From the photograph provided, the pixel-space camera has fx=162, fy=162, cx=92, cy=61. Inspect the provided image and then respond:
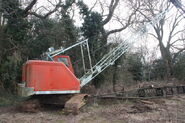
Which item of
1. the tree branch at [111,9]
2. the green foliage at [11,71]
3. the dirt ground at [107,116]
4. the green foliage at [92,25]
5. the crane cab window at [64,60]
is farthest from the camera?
the tree branch at [111,9]

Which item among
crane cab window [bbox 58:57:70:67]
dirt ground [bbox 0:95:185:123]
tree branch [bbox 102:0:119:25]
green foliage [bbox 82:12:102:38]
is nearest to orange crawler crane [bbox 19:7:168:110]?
crane cab window [bbox 58:57:70:67]

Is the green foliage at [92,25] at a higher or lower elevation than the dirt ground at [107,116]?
higher

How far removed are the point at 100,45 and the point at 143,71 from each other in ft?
27.3

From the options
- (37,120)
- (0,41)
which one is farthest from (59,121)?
(0,41)

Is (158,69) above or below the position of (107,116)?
above

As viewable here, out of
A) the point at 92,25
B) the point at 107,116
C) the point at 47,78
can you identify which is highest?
the point at 92,25

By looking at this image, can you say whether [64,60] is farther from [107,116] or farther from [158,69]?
[158,69]

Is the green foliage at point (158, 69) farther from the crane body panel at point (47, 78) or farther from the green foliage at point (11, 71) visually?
the green foliage at point (11, 71)

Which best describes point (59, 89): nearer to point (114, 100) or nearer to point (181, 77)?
point (114, 100)

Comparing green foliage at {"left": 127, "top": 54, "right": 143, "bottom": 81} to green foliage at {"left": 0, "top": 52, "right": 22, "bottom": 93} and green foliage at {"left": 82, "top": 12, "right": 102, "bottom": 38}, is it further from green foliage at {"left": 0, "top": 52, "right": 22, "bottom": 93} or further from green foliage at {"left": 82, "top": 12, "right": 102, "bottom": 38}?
green foliage at {"left": 0, "top": 52, "right": 22, "bottom": 93}

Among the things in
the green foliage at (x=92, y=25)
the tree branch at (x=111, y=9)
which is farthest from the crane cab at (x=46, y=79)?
the tree branch at (x=111, y=9)

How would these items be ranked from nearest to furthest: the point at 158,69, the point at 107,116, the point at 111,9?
1. the point at 107,116
2. the point at 111,9
3. the point at 158,69

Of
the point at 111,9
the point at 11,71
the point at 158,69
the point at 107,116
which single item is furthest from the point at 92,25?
the point at 158,69

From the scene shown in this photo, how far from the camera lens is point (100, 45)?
10.9 metres
